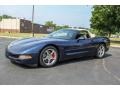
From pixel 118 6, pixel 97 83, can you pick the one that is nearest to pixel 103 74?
pixel 97 83

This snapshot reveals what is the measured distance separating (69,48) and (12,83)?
2.83 metres

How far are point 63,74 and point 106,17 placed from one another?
2069 cm

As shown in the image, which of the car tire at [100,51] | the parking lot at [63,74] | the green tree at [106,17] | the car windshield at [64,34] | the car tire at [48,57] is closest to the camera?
the parking lot at [63,74]

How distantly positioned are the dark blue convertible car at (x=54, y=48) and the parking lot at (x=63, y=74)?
0.26 meters

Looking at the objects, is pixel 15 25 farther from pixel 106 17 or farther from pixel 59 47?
pixel 59 47

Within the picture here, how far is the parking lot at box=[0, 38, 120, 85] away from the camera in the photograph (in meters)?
5.48

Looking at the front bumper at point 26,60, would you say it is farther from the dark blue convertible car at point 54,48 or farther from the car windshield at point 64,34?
the car windshield at point 64,34

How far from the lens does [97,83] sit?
547 centimetres

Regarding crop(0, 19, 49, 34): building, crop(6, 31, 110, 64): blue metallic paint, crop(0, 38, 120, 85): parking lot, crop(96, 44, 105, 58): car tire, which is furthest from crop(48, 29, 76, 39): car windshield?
crop(0, 19, 49, 34): building

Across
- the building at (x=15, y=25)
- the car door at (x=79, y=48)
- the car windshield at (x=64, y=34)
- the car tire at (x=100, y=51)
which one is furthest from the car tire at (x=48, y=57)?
the building at (x=15, y=25)

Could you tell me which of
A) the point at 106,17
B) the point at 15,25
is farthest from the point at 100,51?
the point at 15,25

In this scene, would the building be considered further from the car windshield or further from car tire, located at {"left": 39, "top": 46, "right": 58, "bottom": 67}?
car tire, located at {"left": 39, "top": 46, "right": 58, "bottom": 67}

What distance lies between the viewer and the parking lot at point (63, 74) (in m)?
5.48
